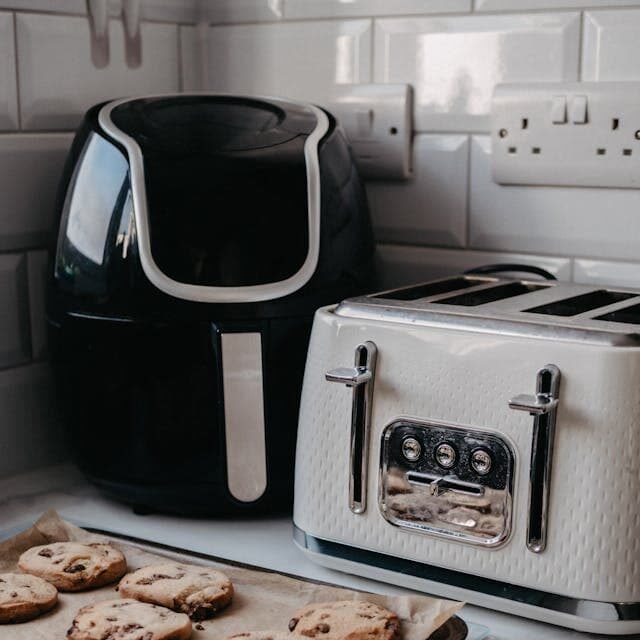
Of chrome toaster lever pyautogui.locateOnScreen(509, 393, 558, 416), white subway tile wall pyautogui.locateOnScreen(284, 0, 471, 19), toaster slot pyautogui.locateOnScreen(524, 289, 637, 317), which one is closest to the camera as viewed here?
chrome toaster lever pyautogui.locateOnScreen(509, 393, 558, 416)

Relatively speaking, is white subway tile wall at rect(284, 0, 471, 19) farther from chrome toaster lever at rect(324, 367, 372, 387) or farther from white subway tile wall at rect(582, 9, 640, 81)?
chrome toaster lever at rect(324, 367, 372, 387)

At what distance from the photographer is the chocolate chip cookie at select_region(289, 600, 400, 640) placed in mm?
672

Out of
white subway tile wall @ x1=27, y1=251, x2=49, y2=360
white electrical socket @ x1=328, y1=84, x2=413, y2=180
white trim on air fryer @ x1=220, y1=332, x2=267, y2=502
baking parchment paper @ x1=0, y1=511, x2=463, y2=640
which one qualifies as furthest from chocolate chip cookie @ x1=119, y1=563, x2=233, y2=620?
white electrical socket @ x1=328, y1=84, x2=413, y2=180

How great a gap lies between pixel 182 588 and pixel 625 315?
0.36 meters

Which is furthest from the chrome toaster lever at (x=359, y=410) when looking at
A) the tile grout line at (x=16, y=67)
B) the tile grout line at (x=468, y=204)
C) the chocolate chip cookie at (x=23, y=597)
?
the tile grout line at (x=16, y=67)

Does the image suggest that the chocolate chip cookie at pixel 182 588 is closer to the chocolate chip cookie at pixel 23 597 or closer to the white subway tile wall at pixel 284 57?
the chocolate chip cookie at pixel 23 597

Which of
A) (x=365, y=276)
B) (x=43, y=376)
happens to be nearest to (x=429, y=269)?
(x=365, y=276)

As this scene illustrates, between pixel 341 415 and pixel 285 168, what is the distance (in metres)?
0.23

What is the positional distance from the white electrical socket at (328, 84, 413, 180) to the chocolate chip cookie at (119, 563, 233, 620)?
1.44 ft

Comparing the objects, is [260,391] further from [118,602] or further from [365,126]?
[365,126]

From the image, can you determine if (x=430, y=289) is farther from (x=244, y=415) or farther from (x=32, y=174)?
(x=32, y=174)

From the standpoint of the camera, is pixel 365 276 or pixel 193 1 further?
pixel 193 1

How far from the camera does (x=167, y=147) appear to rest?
2.89 feet

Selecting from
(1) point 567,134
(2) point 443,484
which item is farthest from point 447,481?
(1) point 567,134
